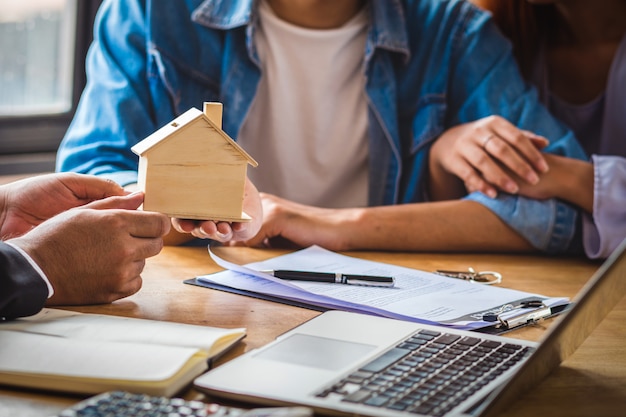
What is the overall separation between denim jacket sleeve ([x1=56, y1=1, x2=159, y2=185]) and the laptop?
2.54ft

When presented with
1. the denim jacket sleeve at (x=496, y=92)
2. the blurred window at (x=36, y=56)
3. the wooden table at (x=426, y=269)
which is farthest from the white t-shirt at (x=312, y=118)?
the blurred window at (x=36, y=56)

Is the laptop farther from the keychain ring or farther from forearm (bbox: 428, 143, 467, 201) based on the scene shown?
forearm (bbox: 428, 143, 467, 201)

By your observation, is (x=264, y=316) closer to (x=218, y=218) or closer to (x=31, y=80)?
(x=218, y=218)

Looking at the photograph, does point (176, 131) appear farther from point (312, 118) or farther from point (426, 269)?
point (312, 118)

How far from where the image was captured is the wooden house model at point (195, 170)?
3.59 ft

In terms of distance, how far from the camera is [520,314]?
3.63 feet

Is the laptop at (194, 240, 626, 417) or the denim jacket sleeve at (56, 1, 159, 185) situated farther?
the denim jacket sleeve at (56, 1, 159, 185)

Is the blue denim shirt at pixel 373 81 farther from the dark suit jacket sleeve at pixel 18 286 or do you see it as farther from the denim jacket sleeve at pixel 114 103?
the dark suit jacket sleeve at pixel 18 286

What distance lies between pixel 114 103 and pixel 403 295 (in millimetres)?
852

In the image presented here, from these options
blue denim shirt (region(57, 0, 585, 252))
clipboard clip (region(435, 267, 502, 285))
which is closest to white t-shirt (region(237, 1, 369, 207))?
blue denim shirt (region(57, 0, 585, 252))

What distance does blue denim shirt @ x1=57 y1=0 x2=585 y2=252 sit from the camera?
175cm

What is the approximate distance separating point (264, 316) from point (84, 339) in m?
0.27

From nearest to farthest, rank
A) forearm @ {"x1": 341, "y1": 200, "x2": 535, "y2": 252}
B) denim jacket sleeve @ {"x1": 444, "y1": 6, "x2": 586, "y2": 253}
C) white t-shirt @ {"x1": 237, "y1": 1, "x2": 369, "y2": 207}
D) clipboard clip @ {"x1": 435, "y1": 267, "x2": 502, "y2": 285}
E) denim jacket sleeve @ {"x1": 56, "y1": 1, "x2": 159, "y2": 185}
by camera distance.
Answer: clipboard clip @ {"x1": 435, "y1": 267, "x2": 502, "y2": 285} → forearm @ {"x1": 341, "y1": 200, "x2": 535, "y2": 252} → denim jacket sleeve @ {"x1": 56, "y1": 1, "x2": 159, "y2": 185} → denim jacket sleeve @ {"x1": 444, "y1": 6, "x2": 586, "y2": 253} → white t-shirt @ {"x1": 237, "y1": 1, "x2": 369, "y2": 207}

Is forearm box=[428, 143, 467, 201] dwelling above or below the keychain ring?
above
